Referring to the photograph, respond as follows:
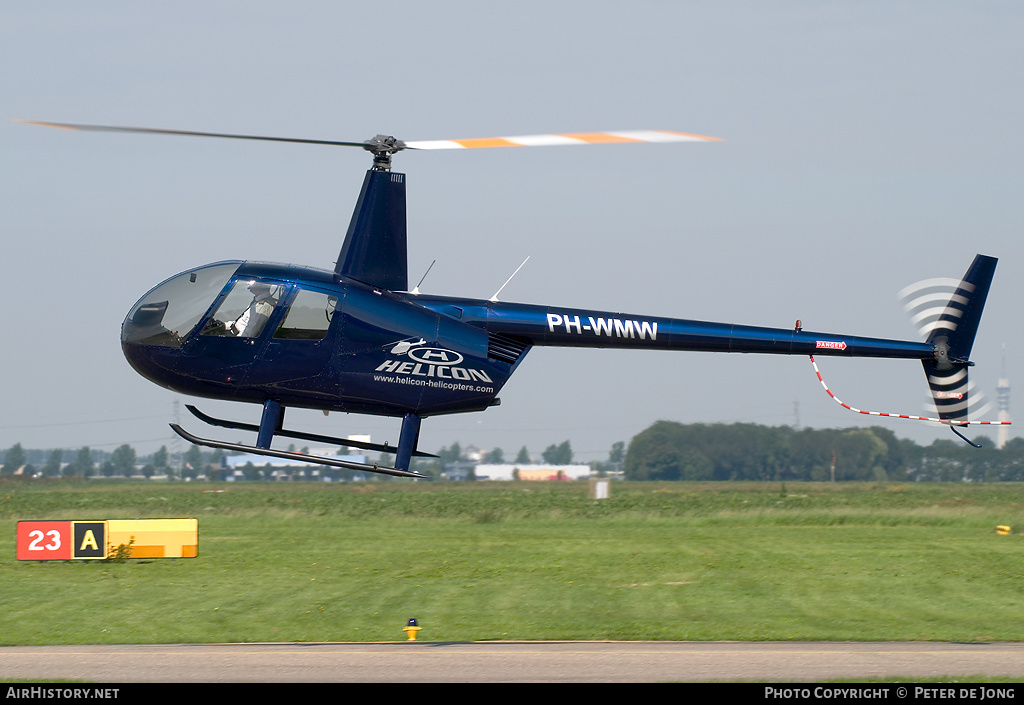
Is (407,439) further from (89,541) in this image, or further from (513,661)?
(89,541)

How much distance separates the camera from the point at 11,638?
68.3 feet

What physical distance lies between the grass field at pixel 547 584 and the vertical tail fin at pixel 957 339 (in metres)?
7.87

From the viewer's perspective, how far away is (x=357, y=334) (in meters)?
12.6

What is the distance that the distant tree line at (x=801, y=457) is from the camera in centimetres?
10425

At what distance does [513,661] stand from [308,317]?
7847mm

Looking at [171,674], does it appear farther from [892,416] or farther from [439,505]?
[439,505]

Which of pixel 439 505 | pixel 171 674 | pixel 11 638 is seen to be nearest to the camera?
pixel 171 674

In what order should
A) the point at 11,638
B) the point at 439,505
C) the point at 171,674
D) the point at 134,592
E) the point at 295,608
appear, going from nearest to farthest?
the point at 171,674
the point at 11,638
the point at 295,608
the point at 134,592
the point at 439,505

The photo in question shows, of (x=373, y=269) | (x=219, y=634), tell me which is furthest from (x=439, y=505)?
(x=373, y=269)

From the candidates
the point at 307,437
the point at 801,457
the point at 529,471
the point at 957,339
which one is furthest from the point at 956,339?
the point at 529,471

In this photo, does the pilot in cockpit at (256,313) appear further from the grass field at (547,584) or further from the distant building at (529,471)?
the distant building at (529,471)

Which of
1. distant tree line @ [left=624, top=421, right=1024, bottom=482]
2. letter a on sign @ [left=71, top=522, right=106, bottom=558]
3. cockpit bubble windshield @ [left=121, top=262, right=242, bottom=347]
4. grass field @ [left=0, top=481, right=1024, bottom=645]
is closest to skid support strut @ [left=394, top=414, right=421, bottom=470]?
cockpit bubble windshield @ [left=121, top=262, right=242, bottom=347]

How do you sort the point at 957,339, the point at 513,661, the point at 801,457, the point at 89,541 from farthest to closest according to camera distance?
the point at 801,457
the point at 89,541
the point at 513,661
the point at 957,339

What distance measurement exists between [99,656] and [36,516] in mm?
42639
